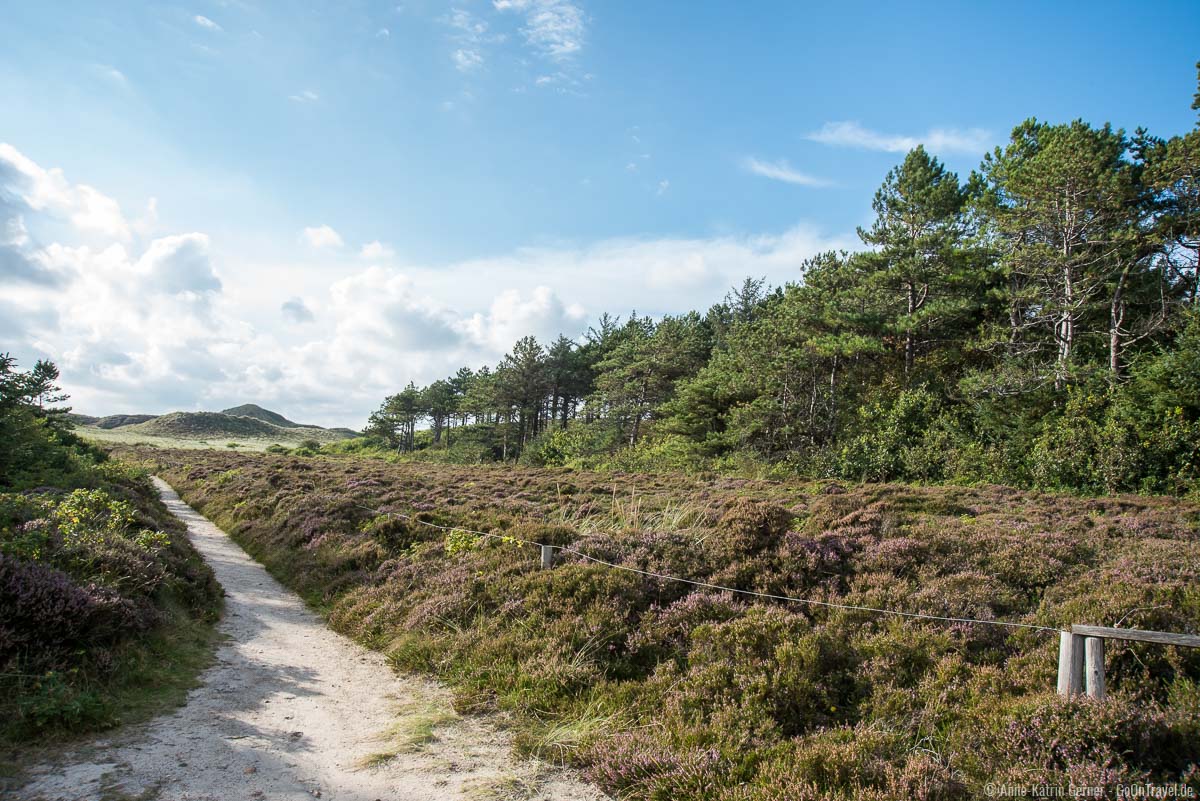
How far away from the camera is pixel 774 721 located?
4957 mm

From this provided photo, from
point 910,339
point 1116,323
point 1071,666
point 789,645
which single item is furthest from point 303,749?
point 910,339

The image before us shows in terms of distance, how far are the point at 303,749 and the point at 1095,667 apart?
20.7 ft

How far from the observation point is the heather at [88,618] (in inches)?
190

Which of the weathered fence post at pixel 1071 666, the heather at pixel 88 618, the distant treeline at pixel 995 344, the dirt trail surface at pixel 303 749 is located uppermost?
the distant treeline at pixel 995 344

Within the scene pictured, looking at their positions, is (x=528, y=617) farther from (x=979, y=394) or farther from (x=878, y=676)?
(x=979, y=394)

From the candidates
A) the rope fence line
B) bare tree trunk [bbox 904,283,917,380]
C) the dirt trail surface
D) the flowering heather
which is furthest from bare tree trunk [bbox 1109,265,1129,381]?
the flowering heather

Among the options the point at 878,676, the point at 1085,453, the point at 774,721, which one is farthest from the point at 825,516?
the point at 1085,453

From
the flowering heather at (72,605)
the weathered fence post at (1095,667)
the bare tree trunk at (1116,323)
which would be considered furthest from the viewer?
the bare tree trunk at (1116,323)

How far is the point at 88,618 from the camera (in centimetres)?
586

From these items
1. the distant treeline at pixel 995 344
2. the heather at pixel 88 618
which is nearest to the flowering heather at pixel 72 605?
the heather at pixel 88 618

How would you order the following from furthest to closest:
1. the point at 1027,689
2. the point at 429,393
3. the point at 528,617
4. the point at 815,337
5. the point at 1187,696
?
the point at 429,393, the point at 815,337, the point at 528,617, the point at 1027,689, the point at 1187,696

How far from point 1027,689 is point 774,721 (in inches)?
84.5

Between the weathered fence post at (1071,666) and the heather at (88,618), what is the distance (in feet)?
25.4

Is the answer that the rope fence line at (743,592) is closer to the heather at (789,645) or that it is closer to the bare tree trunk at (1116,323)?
the heather at (789,645)
